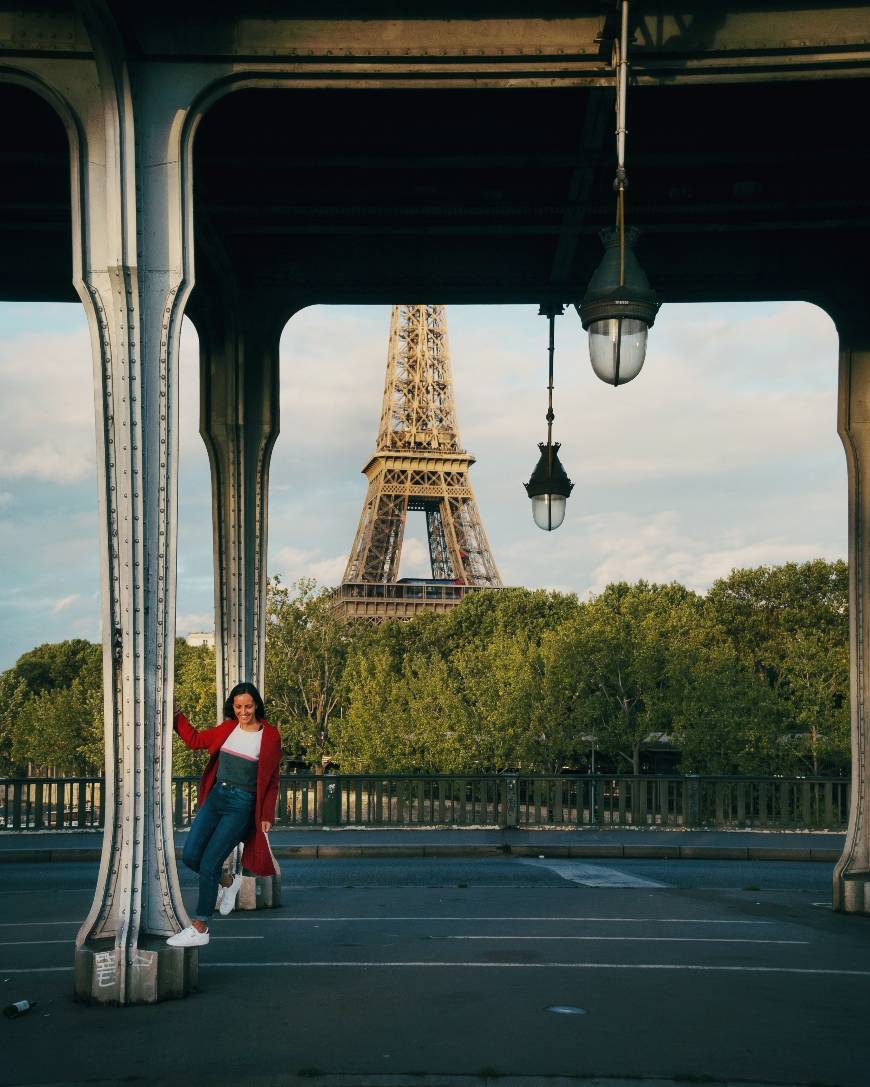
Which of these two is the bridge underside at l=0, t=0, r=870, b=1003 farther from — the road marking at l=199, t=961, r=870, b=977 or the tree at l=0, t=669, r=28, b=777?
the tree at l=0, t=669, r=28, b=777

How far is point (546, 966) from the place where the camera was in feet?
32.1

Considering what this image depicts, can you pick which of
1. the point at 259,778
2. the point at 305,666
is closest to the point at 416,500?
the point at 305,666

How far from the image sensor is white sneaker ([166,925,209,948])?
27.8 feet

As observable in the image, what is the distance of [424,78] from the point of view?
9.52 metres

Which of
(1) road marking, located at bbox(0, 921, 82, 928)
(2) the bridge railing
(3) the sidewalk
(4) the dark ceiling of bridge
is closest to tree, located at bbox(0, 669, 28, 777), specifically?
(2) the bridge railing

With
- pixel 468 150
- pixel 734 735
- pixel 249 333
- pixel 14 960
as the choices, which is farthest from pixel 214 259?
pixel 734 735

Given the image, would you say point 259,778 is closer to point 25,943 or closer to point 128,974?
point 128,974

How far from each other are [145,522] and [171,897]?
8.08 feet

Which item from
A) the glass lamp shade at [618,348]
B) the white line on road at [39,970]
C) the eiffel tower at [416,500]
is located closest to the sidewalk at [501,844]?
the white line on road at [39,970]

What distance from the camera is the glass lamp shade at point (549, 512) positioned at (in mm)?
14883

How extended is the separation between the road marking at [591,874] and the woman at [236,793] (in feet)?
26.0

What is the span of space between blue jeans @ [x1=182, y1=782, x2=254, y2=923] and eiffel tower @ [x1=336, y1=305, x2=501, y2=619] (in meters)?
A: 77.9

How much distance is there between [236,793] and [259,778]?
0.61 feet

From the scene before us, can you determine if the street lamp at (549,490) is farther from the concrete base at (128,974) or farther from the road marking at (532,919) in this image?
the concrete base at (128,974)
